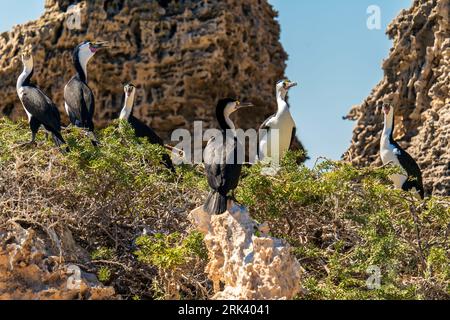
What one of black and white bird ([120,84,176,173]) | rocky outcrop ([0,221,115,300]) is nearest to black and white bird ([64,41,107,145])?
black and white bird ([120,84,176,173])

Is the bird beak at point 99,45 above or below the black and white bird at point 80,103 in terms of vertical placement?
above

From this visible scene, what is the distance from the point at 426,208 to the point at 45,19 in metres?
7.65

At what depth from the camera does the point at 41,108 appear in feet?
31.6

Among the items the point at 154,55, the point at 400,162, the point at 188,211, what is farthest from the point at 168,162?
the point at 154,55

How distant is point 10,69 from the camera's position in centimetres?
1435

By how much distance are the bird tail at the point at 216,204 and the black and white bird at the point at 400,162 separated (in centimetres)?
356

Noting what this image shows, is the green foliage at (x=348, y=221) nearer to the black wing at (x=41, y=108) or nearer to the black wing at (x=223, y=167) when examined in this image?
the black wing at (x=223, y=167)

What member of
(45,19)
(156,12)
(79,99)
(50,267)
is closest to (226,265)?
(50,267)

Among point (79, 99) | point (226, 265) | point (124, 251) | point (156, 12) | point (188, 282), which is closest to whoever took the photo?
point (226, 265)

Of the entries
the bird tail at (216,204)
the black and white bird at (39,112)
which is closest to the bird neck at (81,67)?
the black and white bird at (39,112)

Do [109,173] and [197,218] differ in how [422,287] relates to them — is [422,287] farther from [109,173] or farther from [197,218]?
[109,173]

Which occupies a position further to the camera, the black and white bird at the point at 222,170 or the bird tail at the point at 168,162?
the bird tail at the point at 168,162

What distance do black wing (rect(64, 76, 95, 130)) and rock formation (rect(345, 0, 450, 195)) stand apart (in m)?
3.20

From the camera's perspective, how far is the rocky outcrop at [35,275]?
6781mm
